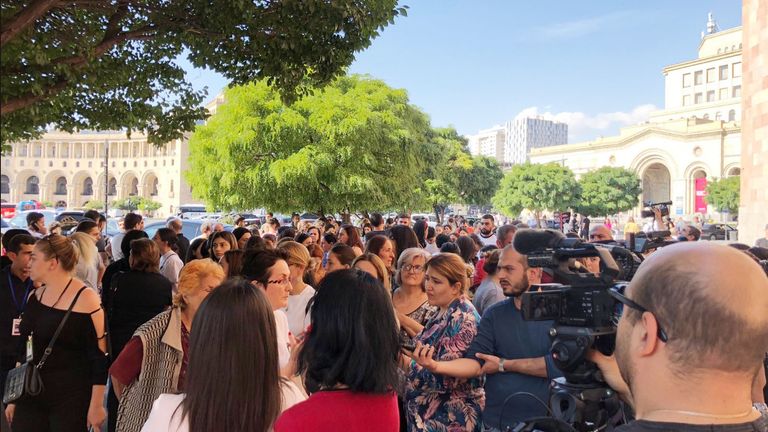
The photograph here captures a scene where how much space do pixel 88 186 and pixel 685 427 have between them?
413 feet

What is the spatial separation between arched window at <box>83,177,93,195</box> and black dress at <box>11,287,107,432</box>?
121 metres

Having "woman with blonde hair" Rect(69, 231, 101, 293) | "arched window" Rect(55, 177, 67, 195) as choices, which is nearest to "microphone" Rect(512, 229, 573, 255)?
"woman with blonde hair" Rect(69, 231, 101, 293)

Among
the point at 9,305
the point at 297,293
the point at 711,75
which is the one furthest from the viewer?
the point at 711,75

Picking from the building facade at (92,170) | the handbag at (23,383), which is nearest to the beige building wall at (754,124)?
the handbag at (23,383)

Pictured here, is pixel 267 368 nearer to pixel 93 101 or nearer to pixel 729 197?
pixel 93 101

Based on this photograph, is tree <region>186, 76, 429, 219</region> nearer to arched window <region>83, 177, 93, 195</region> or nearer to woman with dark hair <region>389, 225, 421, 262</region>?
woman with dark hair <region>389, 225, 421, 262</region>

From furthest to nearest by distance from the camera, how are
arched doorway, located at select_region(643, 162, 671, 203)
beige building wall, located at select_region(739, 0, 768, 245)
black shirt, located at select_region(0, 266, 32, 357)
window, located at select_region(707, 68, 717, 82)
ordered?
window, located at select_region(707, 68, 717, 82) → arched doorway, located at select_region(643, 162, 671, 203) → beige building wall, located at select_region(739, 0, 768, 245) → black shirt, located at select_region(0, 266, 32, 357)

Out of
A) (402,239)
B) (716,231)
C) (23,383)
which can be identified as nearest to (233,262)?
(23,383)

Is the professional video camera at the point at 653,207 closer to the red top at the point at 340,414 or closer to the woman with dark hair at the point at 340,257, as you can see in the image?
the woman with dark hair at the point at 340,257

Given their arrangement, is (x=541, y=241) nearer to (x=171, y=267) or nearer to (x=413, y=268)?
(x=413, y=268)

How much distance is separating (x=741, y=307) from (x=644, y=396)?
0.30m

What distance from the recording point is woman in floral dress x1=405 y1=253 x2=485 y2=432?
364 centimetres

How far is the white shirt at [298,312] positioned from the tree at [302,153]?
467 inches

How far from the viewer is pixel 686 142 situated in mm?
73375
